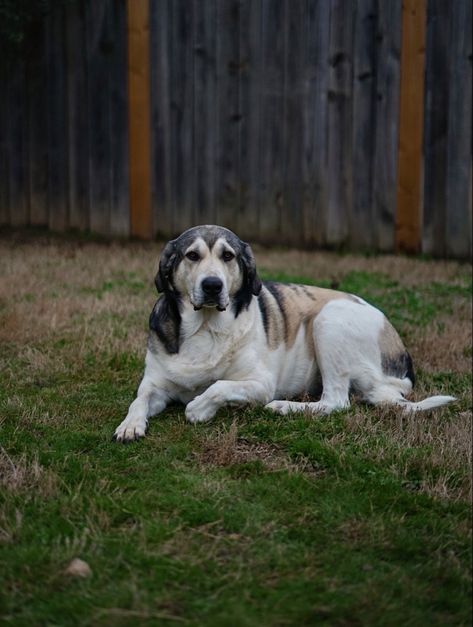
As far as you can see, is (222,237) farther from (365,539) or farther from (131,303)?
(131,303)

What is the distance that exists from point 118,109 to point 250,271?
618cm

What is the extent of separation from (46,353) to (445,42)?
5.95 meters

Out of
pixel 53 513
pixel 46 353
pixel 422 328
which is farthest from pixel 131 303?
pixel 53 513

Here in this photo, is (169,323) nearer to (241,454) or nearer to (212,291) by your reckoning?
(212,291)

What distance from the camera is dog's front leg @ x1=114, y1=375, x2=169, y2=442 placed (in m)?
4.44

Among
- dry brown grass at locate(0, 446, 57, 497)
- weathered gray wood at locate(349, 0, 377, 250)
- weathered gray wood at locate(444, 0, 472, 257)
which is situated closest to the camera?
dry brown grass at locate(0, 446, 57, 497)

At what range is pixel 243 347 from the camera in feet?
16.5

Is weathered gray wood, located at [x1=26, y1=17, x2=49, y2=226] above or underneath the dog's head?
above

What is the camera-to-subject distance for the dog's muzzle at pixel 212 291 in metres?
4.74

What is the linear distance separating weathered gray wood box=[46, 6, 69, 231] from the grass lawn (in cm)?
515

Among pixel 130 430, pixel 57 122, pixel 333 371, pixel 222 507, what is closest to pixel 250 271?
pixel 333 371

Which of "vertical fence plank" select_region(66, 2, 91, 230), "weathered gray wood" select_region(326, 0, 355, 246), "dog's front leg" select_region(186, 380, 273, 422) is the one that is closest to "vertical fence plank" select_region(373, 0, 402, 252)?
"weathered gray wood" select_region(326, 0, 355, 246)

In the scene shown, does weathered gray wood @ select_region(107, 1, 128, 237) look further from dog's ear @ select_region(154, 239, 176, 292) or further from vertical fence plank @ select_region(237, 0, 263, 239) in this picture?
dog's ear @ select_region(154, 239, 176, 292)

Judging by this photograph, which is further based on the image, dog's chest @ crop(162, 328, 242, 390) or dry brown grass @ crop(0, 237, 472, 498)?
dog's chest @ crop(162, 328, 242, 390)
